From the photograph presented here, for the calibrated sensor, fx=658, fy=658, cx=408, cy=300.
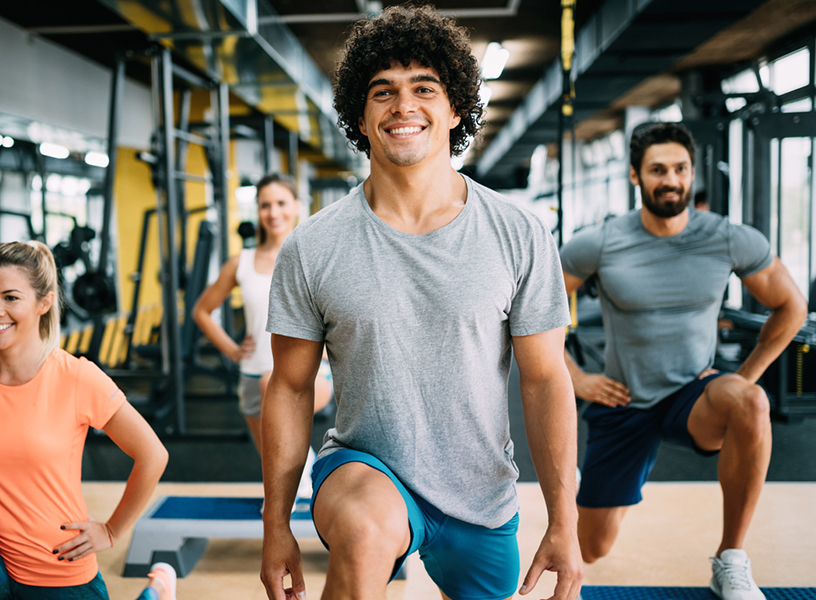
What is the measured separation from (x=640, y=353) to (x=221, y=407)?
3.65 metres

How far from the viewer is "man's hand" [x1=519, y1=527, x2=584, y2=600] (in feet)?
3.68

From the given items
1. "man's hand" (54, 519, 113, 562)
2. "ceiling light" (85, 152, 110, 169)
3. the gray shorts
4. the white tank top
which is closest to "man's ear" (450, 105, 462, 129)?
"man's hand" (54, 519, 113, 562)

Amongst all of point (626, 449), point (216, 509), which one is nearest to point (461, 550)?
point (626, 449)

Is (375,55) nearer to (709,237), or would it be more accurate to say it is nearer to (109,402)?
(109,402)

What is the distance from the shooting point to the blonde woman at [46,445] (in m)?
1.37

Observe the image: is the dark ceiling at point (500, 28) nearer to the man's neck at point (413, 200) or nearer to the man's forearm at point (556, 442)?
the man's neck at point (413, 200)

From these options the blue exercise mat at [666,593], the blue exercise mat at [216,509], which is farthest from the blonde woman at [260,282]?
the blue exercise mat at [666,593]

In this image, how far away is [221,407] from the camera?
16.4 ft

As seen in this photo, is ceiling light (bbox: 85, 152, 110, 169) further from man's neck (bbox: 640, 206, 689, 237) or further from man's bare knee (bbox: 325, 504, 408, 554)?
man's bare knee (bbox: 325, 504, 408, 554)

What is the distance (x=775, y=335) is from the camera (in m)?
2.12

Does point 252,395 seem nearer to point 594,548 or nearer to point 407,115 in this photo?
point 594,548

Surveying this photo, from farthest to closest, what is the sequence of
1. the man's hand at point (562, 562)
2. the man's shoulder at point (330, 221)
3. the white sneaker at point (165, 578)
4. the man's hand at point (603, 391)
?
the man's hand at point (603, 391)
the white sneaker at point (165, 578)
the man's shoulder at point (330, 221)
the man's hand at point (562, 562)

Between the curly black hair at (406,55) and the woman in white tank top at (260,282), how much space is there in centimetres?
134

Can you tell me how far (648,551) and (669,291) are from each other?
3.22ft
